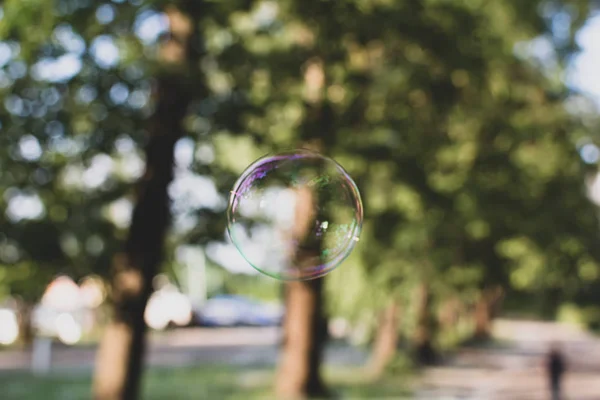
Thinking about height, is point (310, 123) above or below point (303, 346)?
above

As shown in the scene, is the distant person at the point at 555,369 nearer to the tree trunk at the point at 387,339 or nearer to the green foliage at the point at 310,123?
the green foliage at the point at 310,123

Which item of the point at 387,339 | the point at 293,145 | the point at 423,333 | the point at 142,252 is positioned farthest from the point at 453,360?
the point at 142,252

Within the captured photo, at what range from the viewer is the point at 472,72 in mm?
8352

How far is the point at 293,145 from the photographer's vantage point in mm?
8336

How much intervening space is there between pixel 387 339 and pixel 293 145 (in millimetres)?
9812

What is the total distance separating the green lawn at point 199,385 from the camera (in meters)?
13.1

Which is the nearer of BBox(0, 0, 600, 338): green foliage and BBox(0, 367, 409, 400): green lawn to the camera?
BBox(0, 0, 600, 338): green foliage

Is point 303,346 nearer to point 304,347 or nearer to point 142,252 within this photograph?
point 304,347

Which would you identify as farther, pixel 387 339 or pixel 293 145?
pixel 387 339

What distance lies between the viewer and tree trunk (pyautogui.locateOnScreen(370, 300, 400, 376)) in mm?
16764

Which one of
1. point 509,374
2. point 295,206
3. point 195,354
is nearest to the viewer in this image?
point 295,206

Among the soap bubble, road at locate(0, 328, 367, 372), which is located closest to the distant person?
the soap bubble

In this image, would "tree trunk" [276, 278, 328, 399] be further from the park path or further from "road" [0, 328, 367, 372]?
"road" [0, 328, 367, 372]

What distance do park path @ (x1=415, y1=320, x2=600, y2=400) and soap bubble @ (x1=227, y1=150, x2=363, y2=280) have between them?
845cm
